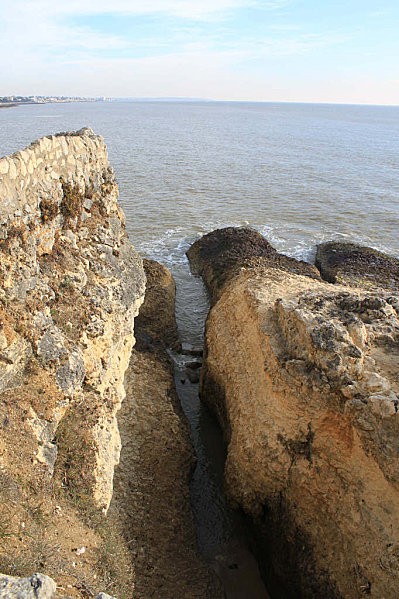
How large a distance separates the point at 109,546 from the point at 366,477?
6458 millimetres

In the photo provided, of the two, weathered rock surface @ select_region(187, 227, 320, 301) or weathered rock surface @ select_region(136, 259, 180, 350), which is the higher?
weathered rock surface @ select_region(187, 227, 320, 301)

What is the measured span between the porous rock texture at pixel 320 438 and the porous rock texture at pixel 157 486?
177 cm

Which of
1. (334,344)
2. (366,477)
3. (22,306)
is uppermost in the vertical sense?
(22,306)

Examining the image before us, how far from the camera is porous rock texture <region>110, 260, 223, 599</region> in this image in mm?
11266

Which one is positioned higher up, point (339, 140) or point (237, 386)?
point (339, 140)

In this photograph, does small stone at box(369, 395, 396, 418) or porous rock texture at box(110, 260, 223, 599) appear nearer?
small stone at box(369, 395, 396, 418)

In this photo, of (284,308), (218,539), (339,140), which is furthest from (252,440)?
(339,140)

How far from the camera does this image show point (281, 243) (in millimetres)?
35938

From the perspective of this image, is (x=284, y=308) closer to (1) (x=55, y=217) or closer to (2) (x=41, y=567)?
(1) (x=55, y=217)

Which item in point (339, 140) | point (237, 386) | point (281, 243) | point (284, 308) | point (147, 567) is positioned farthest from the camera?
point (339, 140)

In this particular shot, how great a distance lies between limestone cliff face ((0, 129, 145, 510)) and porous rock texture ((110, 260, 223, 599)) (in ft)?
3.02

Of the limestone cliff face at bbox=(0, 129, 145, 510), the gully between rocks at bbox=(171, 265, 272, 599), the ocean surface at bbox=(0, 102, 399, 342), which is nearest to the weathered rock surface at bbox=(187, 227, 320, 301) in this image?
the ocean surface at bbox=(0, 102, 399, 342)

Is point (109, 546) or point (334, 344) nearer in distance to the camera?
point (109, 546)

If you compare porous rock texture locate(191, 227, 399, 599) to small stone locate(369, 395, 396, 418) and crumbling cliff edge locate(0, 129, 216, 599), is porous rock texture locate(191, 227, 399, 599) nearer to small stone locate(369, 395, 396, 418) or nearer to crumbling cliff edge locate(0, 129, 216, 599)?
small stone locate(369, 395, 396, 418)
